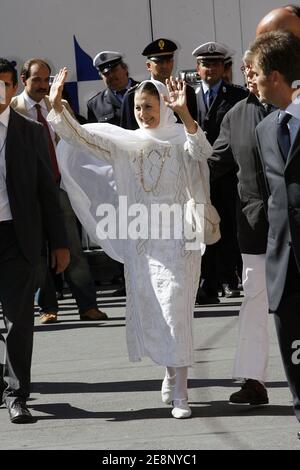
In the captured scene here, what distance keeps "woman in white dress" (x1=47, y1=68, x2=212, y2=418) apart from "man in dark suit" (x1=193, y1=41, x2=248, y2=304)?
3820 mm

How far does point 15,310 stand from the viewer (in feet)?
23.6

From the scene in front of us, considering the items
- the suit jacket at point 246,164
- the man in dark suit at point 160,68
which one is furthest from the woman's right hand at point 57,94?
the man in dark suit at point 160,68

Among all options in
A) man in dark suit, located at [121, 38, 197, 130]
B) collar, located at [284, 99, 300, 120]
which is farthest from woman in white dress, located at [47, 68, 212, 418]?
man in dark suit, located at [121, 38, 197, 130]

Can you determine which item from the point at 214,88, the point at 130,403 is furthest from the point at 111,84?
the point at 130,403

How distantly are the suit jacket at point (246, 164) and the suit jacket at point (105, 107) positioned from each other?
14.8 feet

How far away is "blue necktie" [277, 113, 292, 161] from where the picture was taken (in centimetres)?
588

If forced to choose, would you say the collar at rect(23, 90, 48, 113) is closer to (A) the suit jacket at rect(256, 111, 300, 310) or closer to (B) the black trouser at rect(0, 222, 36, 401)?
(B) the black trouser at rect(0, 222, 36, 401)

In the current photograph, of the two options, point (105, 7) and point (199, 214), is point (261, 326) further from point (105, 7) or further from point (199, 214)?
point (105, 7)

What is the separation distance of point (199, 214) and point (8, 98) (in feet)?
3.96

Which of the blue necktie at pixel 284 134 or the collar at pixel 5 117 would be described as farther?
the collar at pixel 5 117

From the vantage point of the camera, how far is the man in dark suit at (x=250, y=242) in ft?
22.9

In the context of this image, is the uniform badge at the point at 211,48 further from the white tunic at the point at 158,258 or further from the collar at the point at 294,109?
the collar at the point at 294,109

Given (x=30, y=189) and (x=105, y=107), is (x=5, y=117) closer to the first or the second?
(x=30, y=189)
